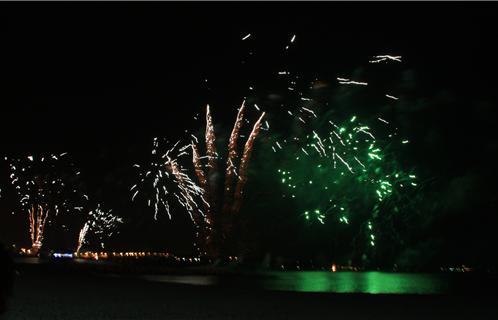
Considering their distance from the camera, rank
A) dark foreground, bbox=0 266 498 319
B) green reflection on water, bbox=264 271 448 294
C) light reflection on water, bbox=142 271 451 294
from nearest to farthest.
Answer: dark foreground, bbox=0 266 498 319 → green reflection on water, bbox=264 271 448 294 → light reflection on water, bbox=142 271 451 294

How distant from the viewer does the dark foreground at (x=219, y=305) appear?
15523 millimetres

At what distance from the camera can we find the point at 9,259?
11.2 meters

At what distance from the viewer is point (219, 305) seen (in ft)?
58.7

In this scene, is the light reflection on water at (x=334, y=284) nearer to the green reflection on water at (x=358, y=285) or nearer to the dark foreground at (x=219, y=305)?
the green reflection on water at (x=358, y=285)

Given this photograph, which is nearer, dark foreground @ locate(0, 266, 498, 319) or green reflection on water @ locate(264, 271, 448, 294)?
dark foreground @ locate(0, 266, 498, 319)

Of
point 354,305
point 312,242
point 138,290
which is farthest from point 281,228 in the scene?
point 354,305

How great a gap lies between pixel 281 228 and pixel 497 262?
1749cm

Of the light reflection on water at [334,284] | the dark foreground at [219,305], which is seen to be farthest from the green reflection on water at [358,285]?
the dark foreground at [219,305]

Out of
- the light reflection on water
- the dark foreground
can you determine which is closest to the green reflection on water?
the light reflection on water

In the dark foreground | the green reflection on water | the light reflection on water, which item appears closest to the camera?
the dark foreground

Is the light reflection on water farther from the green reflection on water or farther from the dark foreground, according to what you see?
the dark foreground

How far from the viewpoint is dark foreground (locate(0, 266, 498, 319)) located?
1552 cm

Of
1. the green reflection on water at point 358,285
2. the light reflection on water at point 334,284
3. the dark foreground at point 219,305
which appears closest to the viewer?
the dark foreground at point 219,305

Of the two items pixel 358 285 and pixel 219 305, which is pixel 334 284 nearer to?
pixel 358 285
